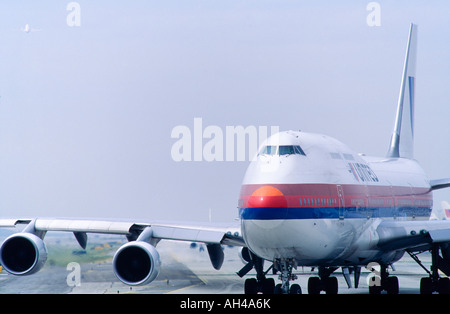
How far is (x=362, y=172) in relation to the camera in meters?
27.0

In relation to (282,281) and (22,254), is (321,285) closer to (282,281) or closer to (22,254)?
(282,281)

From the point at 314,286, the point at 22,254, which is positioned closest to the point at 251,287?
the point at 314,286

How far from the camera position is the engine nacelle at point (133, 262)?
24.5m

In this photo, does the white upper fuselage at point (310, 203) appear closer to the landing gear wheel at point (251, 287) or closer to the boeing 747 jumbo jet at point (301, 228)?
the boeing 747 jumbo jet at point (301, 228)

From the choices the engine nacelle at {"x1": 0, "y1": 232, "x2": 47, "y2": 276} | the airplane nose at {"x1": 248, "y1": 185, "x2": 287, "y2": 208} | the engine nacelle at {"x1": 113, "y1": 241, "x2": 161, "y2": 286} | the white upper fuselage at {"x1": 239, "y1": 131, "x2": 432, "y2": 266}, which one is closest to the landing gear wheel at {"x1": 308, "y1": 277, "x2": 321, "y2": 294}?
the white upper fuselage at {"x1": 239, "y1": 131, "x2": 432, "y2": 266}

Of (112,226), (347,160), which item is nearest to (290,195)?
(347,160)

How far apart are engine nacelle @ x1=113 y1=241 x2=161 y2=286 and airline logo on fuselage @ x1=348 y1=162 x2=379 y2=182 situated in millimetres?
7060

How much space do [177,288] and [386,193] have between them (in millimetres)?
9540

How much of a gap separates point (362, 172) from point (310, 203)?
16.7 ft

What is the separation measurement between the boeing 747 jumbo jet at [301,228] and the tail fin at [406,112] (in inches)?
268

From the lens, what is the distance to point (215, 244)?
2689cm

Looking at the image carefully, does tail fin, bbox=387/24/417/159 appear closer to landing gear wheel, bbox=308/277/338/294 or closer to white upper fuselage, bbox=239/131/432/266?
landing gear wheel, bbox=308/277/338/294

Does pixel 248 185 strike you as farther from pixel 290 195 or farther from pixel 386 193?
pixel 386 193

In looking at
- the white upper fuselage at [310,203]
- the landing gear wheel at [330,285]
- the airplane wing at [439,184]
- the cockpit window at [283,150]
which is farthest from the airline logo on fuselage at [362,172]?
the airplane wing at [439,184]
